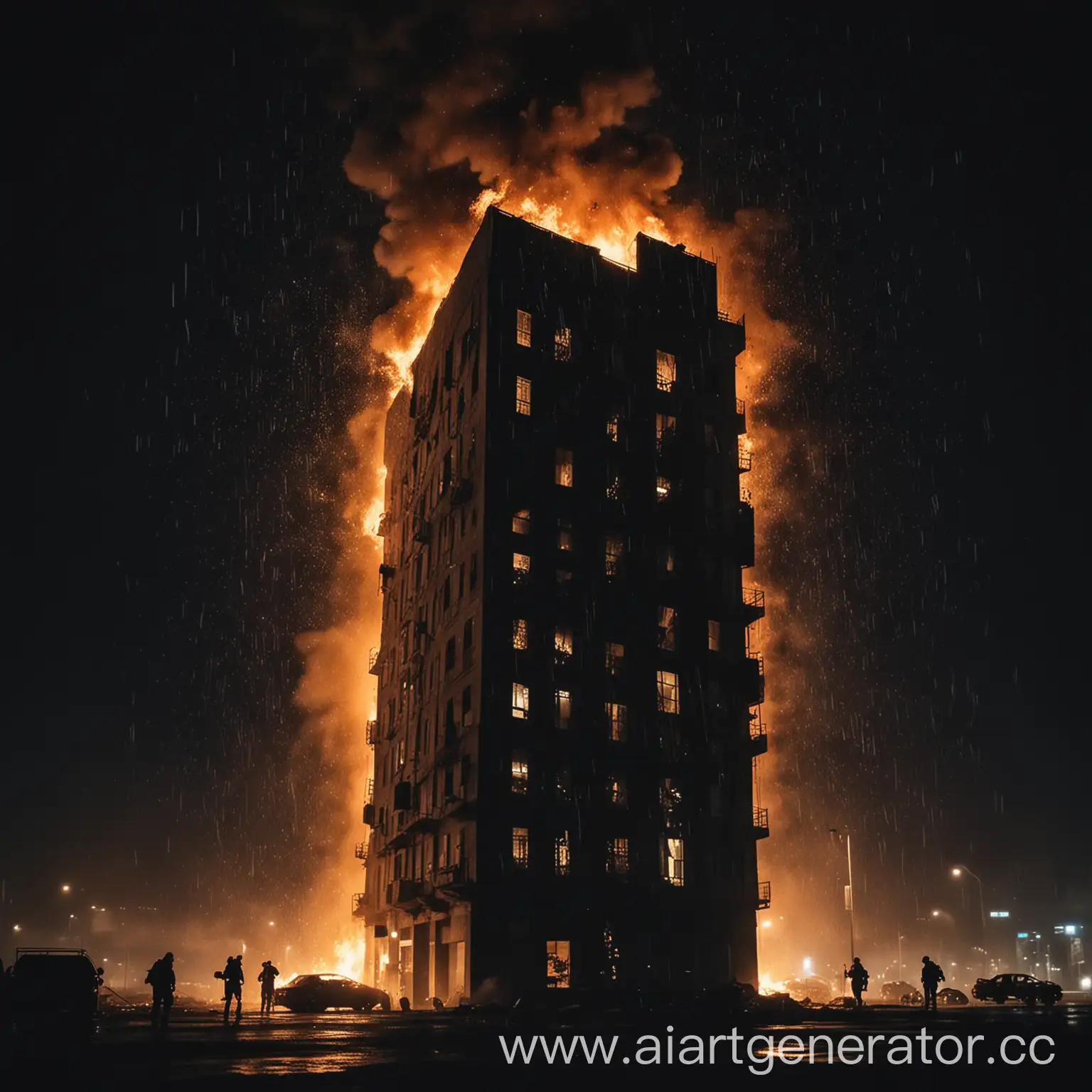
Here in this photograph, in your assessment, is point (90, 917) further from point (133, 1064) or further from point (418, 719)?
point (133, 1064)

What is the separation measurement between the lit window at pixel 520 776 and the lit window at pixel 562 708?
8.57ft

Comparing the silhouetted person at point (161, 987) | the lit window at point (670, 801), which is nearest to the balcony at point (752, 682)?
the lit window at point (670, 801)

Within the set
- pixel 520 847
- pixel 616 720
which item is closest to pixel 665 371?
pixel 616 720

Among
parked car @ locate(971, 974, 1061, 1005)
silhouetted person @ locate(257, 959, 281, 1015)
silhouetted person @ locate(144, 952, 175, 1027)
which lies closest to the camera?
silhouetted person @ locate(144, 952, 175, 1027)

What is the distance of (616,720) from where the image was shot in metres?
59.4

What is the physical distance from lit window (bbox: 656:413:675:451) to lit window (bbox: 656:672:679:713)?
40.6 ft

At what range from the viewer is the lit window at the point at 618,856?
5662 cm

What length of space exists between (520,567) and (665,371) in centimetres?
1537

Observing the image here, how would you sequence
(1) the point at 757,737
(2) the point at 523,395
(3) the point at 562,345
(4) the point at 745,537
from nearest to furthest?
(2) the point at 523,395 < (1) the point at 757,737 < (3) the point at 562,345 < (4) the point at 745,537

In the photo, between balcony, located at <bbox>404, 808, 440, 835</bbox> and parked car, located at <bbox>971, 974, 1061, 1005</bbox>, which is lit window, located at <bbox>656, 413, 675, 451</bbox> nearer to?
balcony, located at <bbox>404, 808, 440, 835</bbox>

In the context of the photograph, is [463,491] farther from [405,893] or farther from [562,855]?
[405,893]

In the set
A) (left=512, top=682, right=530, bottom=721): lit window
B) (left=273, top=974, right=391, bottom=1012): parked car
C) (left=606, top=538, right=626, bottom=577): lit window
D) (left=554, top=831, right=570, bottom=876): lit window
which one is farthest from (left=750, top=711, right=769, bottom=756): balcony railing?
(left=273, top=974, right=391, bottom=1012): parked car

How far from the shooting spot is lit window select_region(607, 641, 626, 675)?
60.1m

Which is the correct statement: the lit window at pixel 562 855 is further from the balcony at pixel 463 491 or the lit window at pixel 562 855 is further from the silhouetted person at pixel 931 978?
the balcony at pixel 463 491
